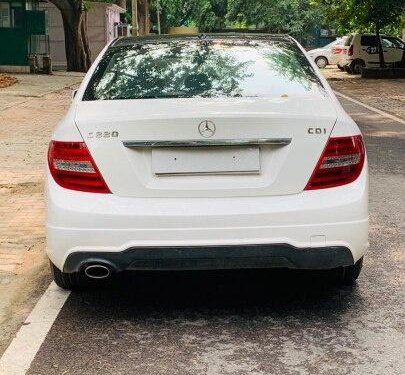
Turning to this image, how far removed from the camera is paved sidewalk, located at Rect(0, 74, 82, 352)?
16.4ft

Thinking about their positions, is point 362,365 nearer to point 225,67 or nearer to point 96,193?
point 96,193

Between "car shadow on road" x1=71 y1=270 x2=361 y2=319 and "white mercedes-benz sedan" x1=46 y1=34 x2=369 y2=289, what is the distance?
1.70 ft

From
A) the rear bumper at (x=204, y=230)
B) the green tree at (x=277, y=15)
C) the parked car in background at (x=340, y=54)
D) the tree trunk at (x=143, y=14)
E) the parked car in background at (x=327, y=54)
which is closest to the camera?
the rear bumper at (x=204, y=230)

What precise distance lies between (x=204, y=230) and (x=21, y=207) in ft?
12.3

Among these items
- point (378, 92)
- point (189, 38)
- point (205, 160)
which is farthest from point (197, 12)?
point (205, 160)

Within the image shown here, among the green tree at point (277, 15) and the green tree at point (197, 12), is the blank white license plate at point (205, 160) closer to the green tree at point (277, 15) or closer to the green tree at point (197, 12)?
the green tree at point (277, 15)

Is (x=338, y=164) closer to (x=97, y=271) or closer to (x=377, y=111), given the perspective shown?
(x=97, y=271)

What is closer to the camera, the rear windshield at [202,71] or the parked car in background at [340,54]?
the rear windshield at [202,71]

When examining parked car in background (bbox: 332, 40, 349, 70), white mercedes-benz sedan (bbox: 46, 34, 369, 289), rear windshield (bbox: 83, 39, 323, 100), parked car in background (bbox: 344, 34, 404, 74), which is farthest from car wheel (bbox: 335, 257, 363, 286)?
parked car in background (bbox: 332, 40, 349, 70)

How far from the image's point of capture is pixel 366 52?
3566 centimetres

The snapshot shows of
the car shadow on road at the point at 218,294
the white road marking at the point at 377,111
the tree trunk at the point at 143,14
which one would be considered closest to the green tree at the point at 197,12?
the tree trunk at the point at 143,14

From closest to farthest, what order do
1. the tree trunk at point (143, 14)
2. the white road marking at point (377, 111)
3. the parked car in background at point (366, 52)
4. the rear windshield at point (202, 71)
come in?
the rear windshield at point (202, 71) → the white road marking at point (377, 111) → the parked car in background at point (366, 52) → the tree trunk at point (143, 14)

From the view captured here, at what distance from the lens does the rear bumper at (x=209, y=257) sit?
416 cm

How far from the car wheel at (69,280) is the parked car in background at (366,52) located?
105 feet
